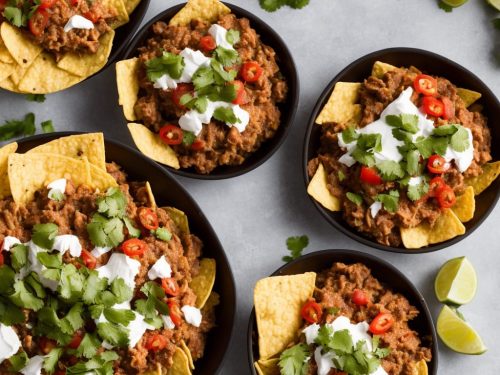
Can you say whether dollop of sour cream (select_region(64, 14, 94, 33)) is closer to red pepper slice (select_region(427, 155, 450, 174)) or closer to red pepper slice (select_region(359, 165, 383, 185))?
red pepper slice (select_region(359, 165, 383, 185))

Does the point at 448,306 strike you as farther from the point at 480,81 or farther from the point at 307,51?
the point at 307,51

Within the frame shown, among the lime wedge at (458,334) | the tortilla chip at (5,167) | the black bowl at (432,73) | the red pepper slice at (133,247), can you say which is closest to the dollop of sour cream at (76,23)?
the tortilla chip at (5,167)

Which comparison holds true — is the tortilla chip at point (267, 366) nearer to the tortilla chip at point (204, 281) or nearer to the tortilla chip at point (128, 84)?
the tortilla chip at point (204, 281)

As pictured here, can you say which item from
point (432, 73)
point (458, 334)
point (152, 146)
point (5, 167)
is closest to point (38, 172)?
point (5, 167)

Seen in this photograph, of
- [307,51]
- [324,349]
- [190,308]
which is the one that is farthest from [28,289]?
[307,51]

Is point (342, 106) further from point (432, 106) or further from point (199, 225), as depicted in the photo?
point (199, 225)

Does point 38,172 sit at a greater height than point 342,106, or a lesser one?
lesser
